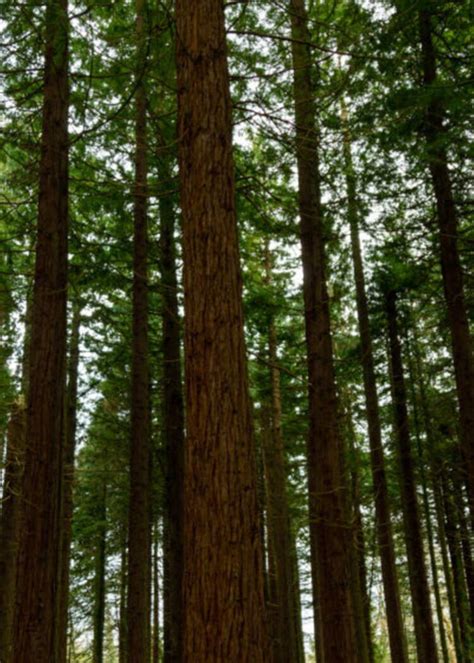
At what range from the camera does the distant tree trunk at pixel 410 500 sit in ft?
47.1

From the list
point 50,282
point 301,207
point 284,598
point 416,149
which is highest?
point 416,149

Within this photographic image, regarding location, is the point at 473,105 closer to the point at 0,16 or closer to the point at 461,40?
the point at 461,40

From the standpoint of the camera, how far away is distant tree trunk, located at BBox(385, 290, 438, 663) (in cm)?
1434

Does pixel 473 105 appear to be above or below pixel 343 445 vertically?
above

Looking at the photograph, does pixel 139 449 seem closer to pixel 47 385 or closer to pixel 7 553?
pixel 47 385

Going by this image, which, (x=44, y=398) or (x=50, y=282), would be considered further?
(x=50, y=282)

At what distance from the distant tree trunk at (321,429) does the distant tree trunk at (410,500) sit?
284 inches

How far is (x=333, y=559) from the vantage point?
7.73m

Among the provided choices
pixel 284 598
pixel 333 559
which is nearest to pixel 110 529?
pixel 284 598

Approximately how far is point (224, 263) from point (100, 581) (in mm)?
21808

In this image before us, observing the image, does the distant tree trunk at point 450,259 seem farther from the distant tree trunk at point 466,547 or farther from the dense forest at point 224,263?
the distant tree trunk at point 466,547

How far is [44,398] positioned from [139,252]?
4.81 meters

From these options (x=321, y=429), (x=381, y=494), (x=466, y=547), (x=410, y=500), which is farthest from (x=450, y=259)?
(x=466, y=547)

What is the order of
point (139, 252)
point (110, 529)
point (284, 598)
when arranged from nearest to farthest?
point (139, 252) < point (284, 598) < point (110, 529)
